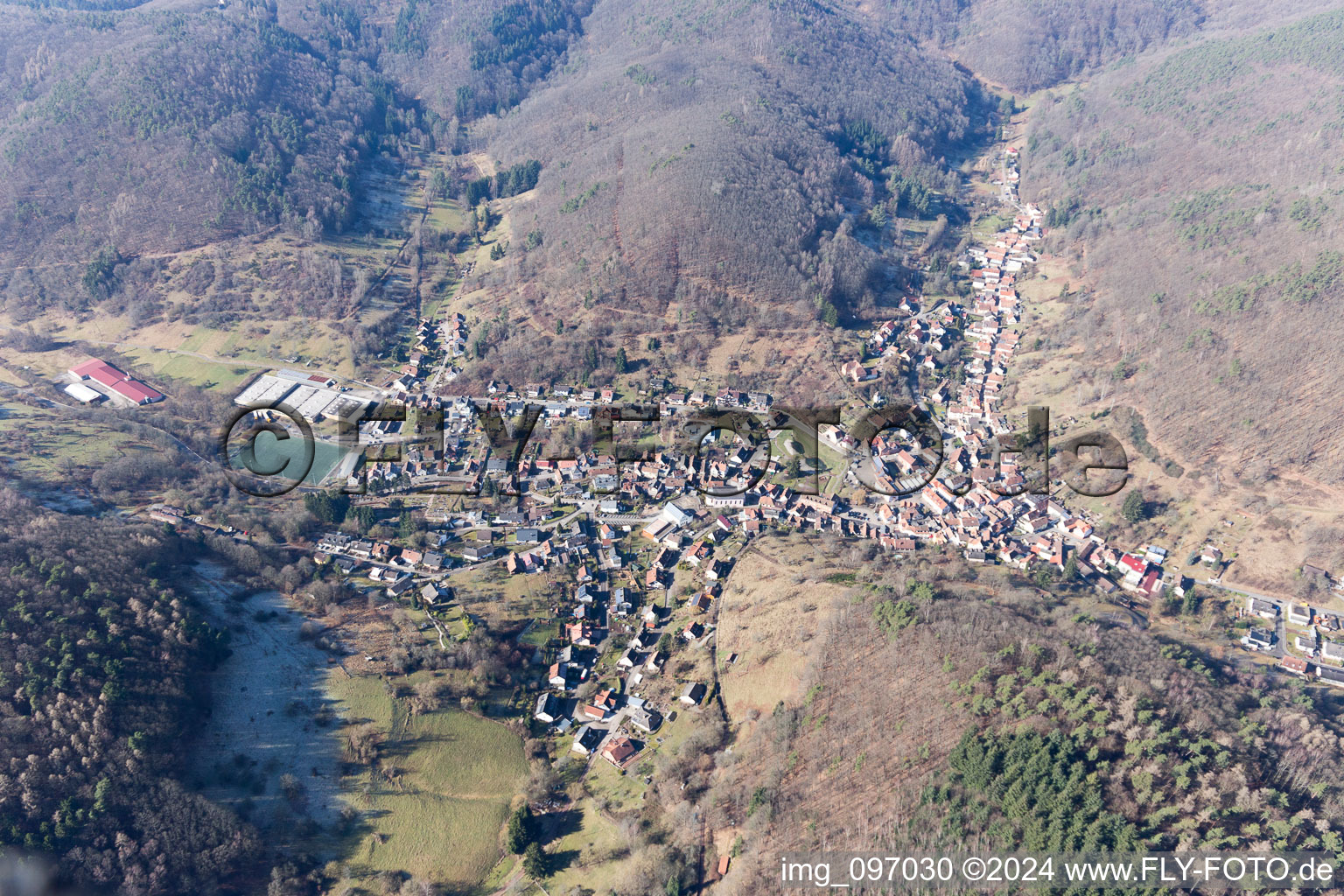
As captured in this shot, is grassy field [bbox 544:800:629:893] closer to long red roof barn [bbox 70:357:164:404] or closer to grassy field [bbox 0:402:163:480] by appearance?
grassy field [bbox 0:402:163:480]

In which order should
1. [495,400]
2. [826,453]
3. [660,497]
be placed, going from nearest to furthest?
1. [660,497]
2. [826,453]
3. [495,400]

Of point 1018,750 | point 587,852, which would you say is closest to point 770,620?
point 1018,750

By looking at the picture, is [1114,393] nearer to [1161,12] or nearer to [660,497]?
[660,497]

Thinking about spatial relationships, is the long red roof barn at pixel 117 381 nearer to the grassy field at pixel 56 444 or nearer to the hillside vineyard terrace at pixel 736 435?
the grassy field at pixel 56 444

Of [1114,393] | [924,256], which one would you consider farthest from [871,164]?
[1114,393]

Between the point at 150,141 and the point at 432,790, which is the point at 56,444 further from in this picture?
the point at 150,141

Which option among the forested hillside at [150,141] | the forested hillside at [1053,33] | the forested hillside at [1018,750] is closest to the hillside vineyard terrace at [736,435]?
the forested hillside at [1018,750]

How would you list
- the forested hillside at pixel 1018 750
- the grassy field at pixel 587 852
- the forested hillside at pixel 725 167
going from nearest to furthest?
the forested hillside at pixel 1018 750 → the grassy field at pixel 587 852 → the forested hillside at pixel 725 167
